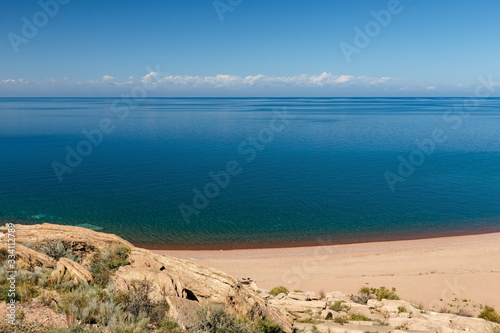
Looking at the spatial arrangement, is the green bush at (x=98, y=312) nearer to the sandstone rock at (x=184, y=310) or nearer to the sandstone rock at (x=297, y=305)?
the sandstone rock at (x=184, y=310)

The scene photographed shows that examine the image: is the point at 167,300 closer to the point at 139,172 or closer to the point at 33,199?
the point at 33,199

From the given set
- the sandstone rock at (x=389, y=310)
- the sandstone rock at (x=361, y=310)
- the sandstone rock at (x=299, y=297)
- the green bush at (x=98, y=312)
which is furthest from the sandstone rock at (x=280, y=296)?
the green bush at (x=98, y=312)

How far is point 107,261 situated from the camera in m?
13.5

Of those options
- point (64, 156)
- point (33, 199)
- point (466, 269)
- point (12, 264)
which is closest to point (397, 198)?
point (466, 269)

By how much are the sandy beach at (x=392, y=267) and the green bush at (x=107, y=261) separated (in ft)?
42.5

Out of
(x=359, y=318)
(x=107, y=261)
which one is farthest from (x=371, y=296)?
(x=107, y=261)

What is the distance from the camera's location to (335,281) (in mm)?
24625

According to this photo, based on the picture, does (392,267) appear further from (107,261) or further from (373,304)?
(107,261)

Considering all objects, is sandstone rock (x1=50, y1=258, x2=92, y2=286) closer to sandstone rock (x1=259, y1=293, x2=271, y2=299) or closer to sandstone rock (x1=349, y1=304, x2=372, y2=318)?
sandstone rock (x1=259, y1=293, x2=271, y2=299)

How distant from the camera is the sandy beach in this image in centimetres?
2261

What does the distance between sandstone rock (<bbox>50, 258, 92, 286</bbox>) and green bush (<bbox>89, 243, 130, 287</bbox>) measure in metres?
0.40

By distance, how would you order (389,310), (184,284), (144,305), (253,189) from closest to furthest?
(144,305), (184,284), (389,310), (253,189)

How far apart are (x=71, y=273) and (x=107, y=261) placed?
2.02 metres

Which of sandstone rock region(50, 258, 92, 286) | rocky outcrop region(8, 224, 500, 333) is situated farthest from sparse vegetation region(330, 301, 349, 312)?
sandstone rock region(50, 258, 92, 286)
